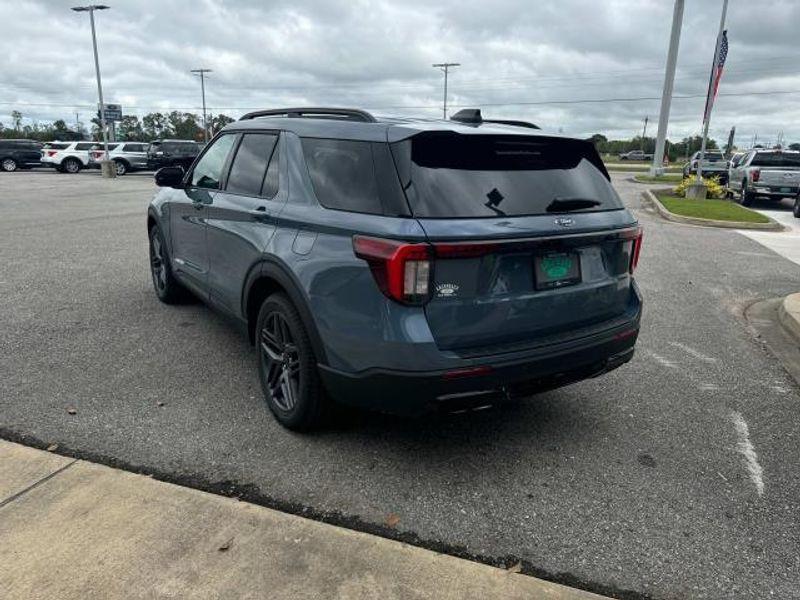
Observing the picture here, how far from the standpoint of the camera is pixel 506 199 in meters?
2.99

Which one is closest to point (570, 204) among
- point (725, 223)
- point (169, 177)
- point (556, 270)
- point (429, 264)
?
point (556, 270)

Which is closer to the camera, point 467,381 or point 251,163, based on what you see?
point 467,381

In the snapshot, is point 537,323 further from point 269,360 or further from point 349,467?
point 269,360

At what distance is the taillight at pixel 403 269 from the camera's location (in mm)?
2676

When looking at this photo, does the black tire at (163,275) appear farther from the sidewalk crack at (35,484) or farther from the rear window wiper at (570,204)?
the rear window wiper at (570,204)

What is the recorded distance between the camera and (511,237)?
2.85 metres

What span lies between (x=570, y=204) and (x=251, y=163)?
81.5 inches

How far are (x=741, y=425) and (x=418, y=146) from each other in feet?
8.79

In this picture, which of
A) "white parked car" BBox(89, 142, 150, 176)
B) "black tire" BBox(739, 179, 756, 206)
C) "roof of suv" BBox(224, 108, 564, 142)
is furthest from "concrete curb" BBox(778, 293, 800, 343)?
"white parked car" BBox(89, 142, 150, 176)

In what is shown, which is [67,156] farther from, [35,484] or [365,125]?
[365,125]

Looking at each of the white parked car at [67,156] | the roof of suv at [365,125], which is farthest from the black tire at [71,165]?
the roof of suv at [365,125]

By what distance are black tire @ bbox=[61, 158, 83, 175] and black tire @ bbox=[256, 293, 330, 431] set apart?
3374cm

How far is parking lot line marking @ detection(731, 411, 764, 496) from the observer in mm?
3219

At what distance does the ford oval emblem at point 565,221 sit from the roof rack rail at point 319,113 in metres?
1.06
